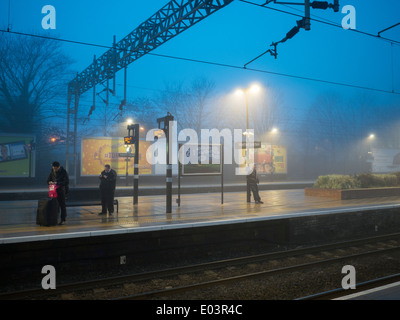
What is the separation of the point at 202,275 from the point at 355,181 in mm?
11812

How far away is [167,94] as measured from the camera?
4306 centimetres

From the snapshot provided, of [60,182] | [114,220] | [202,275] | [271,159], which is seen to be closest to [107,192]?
[114,220]

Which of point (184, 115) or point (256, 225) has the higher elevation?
point (184, 115)

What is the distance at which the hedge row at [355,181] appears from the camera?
15.6m

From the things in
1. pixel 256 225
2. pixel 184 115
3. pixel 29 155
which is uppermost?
pixel 184 115

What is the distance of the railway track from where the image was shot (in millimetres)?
5758

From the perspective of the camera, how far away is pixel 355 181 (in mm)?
16000

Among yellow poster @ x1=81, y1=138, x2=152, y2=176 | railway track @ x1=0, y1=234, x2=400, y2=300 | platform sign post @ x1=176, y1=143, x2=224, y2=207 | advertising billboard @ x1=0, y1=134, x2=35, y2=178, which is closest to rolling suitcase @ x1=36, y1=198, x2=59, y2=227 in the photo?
railway track @ x1=0, y1=234, x2=400, y2=300

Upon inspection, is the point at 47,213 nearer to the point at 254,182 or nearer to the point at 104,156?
the point at 254,182

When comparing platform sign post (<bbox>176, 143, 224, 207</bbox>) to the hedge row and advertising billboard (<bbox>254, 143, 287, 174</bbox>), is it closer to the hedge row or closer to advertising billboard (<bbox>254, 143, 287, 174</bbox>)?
the hedge row

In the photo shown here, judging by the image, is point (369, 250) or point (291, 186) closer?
point (369, 250)

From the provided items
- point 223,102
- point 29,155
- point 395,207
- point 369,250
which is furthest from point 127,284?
point 223,102
